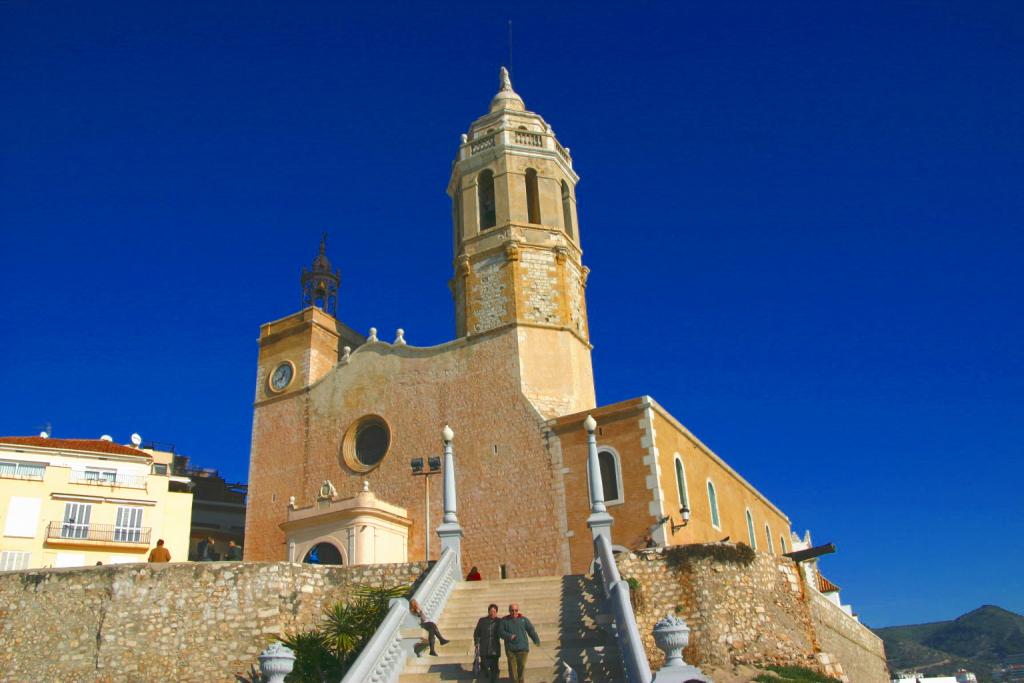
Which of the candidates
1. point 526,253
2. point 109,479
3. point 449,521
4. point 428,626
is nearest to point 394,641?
point 428,626

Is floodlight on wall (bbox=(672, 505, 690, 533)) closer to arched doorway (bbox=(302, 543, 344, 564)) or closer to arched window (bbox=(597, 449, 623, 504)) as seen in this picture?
arched window (bbox=(597, 449, 623, 504))

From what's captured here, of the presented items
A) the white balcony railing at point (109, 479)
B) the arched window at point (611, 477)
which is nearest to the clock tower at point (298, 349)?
the white balcony railing at point (109, 479)

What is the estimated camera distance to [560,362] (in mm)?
26391

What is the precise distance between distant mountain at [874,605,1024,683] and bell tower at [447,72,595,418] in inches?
3578

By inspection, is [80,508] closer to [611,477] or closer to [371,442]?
[371,442]

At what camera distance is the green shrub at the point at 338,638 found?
1480cm

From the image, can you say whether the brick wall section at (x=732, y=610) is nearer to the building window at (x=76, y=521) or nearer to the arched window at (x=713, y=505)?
the arched window at (x=713, y=505)

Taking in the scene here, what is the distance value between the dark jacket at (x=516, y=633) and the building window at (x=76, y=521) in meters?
22.4

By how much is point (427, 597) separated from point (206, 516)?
99.0 feet

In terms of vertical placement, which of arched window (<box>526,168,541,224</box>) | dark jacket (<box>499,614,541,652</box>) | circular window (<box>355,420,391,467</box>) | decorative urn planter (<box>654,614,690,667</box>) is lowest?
decorative urn planter (<box>654,614,690,667</box>)

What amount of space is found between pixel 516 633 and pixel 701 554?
5.73m

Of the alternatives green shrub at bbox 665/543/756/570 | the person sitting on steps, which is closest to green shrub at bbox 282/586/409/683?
the person sitting on steps

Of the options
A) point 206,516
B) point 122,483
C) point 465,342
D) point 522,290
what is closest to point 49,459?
point 122,483

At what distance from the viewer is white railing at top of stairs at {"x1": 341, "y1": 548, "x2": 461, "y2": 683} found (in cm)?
1134
